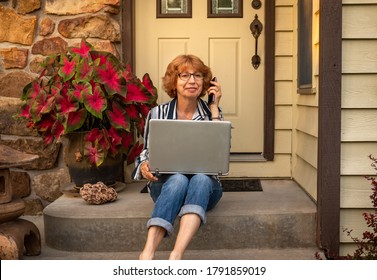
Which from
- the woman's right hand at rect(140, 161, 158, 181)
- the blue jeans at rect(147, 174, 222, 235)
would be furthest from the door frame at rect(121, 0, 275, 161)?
the blue jeans at rect(147, 174, 222, 235)

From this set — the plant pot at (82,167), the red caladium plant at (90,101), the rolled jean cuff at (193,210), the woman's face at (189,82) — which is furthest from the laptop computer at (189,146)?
the plant pot at (82,167)

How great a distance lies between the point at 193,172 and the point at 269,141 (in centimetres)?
127

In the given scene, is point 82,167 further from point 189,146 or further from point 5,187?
point 189,146

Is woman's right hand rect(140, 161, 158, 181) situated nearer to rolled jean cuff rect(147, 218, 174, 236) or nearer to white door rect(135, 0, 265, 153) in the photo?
rolled jean cuff rect(147, 218, 174, 236)

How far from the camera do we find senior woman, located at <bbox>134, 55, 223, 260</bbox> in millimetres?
2527

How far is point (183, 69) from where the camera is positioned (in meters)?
2.82

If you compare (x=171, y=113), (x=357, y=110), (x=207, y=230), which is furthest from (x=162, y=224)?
(x=357, y=110)

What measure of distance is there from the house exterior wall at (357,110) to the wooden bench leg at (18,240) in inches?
60.6

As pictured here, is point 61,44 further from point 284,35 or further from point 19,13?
point 284,35

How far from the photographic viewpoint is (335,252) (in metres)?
2.90

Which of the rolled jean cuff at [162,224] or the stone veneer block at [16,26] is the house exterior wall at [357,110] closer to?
the rolled jean cuff at [162,224]

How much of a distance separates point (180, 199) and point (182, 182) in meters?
0.08

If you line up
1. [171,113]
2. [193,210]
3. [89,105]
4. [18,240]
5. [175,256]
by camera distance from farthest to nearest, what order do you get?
[89,105] → [171,113] → [18,240] → [193,210] → [175,256]
